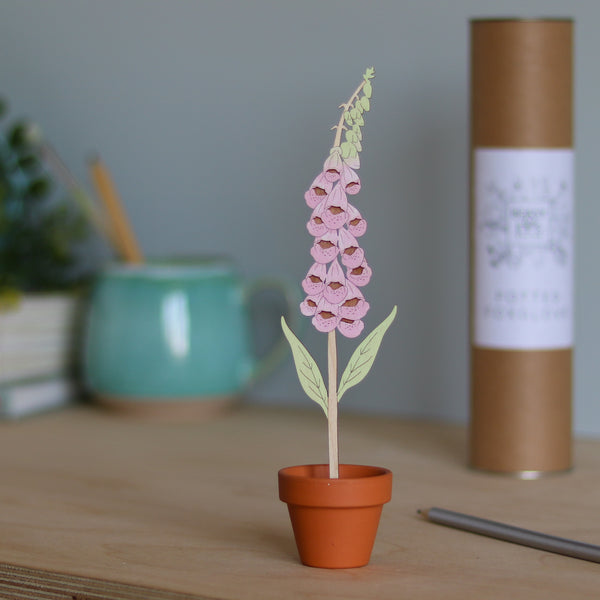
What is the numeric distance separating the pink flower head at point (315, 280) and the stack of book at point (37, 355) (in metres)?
0.48

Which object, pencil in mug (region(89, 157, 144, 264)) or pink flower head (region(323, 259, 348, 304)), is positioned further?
pencil in mug (region(89, 157, 144, 264))

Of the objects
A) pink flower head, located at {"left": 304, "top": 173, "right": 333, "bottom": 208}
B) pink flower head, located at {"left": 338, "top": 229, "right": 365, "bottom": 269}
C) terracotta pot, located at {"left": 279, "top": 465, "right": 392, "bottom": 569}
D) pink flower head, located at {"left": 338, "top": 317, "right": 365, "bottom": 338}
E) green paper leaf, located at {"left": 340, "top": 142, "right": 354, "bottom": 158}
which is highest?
green paper leaf, located at {"left": 340, "top": 142, "right": 354, "bottom": 158}

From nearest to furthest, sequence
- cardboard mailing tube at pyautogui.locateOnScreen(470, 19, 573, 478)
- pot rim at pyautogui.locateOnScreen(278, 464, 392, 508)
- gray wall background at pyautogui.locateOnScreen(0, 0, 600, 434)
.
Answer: pot rim at pyautogui.locateOnScreen(278, 464, 392, 508), cardboard mailing tube at pyautogui.locateOnScreen(470, 19, 573, 478), gray wall background at pyautogui.locateOnScreen(0, 0, 600, 434)

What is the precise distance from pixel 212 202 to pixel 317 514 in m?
0.54

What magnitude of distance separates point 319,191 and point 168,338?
1.36 feet

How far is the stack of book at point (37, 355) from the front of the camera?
0.87m

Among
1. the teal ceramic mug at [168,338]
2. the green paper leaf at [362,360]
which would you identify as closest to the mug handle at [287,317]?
the teal ceramic mug at [168,338]

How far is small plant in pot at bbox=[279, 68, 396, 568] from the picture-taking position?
45 cm

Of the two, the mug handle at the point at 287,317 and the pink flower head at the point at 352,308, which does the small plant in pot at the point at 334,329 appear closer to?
the pink flower head at the point at 352,308

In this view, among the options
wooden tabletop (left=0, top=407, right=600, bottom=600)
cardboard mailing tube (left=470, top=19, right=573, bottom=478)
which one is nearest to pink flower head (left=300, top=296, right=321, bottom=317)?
wooden tabletop (left=0, top=407, right=600, bottom=600)

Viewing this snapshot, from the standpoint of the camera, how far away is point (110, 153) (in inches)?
39.1

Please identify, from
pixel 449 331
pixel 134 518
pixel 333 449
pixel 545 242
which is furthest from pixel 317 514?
pixel 449 331

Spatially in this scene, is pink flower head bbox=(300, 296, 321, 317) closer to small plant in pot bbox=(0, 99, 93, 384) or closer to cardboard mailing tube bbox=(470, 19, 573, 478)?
cardboard mailing tube bbox=(470, 19, 573, 478)

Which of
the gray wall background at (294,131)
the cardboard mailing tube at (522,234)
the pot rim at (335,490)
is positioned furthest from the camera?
the gray wall background at (294,131)
